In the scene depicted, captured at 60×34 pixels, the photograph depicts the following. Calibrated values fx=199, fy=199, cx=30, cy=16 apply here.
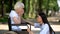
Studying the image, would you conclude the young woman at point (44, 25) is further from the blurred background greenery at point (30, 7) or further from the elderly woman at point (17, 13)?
the blurred background greenery at point (30, 7)

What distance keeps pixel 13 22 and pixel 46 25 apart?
84cm

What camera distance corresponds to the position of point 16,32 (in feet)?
12.9

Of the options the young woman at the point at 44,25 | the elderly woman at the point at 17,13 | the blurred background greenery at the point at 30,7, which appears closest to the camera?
the young woman at the point at 44,25

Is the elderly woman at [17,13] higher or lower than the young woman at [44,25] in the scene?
higher

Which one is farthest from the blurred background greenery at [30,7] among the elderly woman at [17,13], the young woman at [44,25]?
the young woman at [44,25]

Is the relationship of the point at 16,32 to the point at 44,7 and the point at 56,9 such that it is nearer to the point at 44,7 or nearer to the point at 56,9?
the point at 44,7

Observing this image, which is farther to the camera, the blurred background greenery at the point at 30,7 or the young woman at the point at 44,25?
the blurred background greenery at the point at 30,7

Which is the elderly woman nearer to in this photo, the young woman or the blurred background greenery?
the young woman

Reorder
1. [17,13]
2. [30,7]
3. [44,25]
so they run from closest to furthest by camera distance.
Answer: [44,25]
[17,13]
[30,7]

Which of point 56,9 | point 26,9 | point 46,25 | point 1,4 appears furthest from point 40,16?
point 56,9

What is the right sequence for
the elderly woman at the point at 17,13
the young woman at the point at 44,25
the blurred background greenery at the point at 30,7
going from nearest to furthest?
1. the young woman at the point at 44,25
2. the elderly woman at the point at 17,13
3. the blurred background greenery at the point at 30,7

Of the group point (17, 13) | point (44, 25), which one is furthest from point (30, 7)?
point (44, 25)

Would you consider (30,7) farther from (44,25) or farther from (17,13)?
(44,25)

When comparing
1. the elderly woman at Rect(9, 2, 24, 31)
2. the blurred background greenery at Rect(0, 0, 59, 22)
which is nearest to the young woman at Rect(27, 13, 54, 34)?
the elderly woman at Rect(9, 2, 24, 31)
